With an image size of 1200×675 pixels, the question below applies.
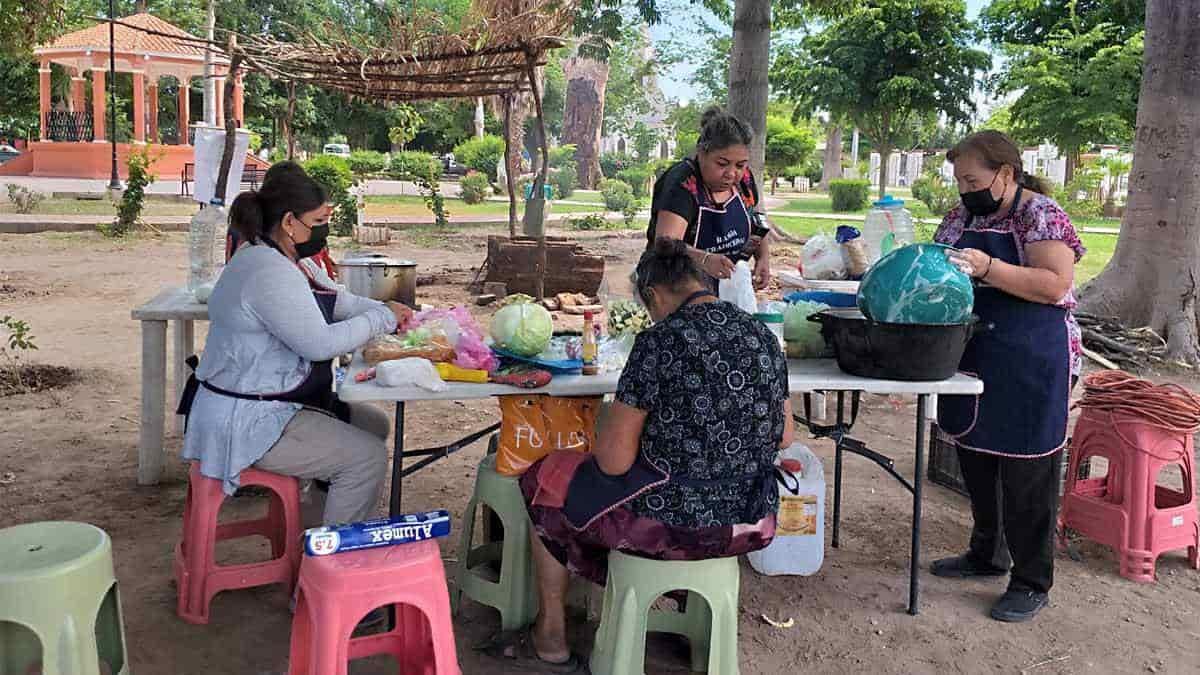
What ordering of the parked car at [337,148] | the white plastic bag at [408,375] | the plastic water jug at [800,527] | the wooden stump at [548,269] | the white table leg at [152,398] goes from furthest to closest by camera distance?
1. the parked car at [337,148]
2. the wooden stump at [548,269]
3. the white table leg at [152,398]
4. the plastic water jug at [800,527]
5. the white plastic bag at [408,375]

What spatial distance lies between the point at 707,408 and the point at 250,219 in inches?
63.2

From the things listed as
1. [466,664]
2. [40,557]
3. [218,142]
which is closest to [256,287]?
[40,557]

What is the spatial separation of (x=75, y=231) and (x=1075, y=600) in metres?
15.0

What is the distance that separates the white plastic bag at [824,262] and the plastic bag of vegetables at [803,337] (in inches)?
83.0

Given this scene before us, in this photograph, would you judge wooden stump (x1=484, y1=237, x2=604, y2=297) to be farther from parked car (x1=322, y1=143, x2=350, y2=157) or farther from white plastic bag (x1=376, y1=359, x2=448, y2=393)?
parked car (x1=322, y1=143, x2=350, y2=157)

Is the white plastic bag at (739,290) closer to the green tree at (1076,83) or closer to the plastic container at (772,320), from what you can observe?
the plastic container at (772,320)

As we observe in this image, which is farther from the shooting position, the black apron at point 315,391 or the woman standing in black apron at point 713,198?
the woman standing in black apron at point 713,198

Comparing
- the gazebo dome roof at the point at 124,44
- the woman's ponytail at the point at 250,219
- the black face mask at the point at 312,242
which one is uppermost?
the gazebo dome roof at the point at 124,44

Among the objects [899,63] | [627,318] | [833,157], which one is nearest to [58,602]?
[627,318]

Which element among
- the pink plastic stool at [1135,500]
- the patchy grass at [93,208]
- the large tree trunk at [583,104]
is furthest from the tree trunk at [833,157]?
the pink plastic stool at [1135,500]

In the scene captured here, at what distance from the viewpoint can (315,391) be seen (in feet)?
10.7

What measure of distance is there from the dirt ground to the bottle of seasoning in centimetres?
89

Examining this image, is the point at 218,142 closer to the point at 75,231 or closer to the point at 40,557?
the point at 40,557

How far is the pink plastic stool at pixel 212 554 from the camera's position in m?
3.17
